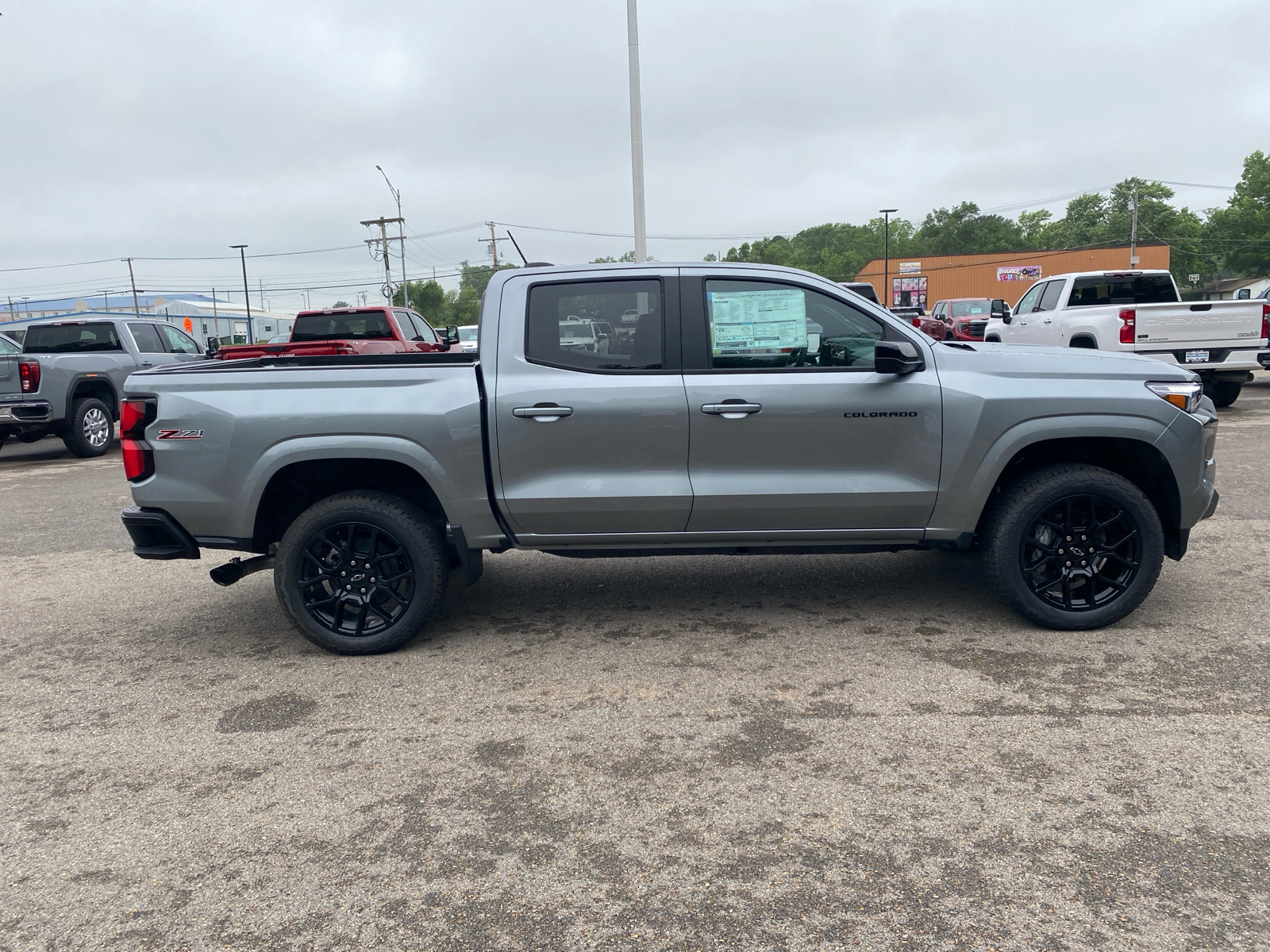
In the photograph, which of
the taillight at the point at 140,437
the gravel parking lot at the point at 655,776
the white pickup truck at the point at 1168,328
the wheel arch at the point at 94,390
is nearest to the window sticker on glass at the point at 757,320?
the gravel parking lot at the point at 655,776

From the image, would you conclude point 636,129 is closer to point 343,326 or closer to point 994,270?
point 343,326

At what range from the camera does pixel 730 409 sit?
4.43m

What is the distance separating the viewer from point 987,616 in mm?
4898

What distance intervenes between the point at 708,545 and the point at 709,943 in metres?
2.37

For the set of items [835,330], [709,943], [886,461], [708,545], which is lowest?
[709,943]

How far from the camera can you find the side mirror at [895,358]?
4359 mm

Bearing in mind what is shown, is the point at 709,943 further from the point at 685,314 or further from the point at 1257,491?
the point at 1257,491

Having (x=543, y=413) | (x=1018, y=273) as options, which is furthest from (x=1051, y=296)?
(x=1018, y=273)

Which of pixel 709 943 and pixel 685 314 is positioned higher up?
pixel 685 314

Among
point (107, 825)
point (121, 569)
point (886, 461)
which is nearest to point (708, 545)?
point (886, 461)

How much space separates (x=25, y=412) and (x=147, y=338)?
8.93 feet

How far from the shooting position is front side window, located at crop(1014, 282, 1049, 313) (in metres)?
15.4

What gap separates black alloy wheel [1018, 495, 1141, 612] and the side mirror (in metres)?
0.98

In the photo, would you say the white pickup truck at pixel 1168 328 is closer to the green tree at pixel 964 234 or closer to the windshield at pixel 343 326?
the windshield at pixel 343 326
